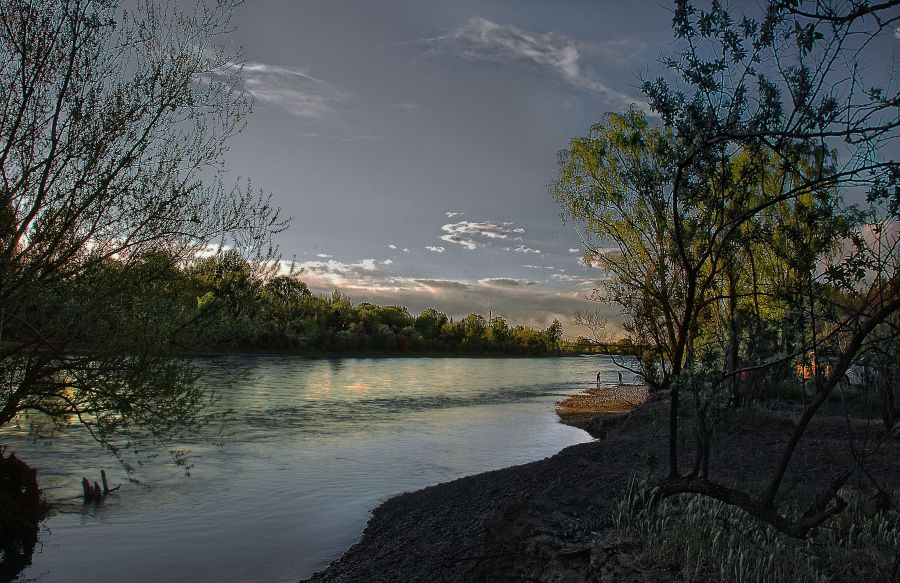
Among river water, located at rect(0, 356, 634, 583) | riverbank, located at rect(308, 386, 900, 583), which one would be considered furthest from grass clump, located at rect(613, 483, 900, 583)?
river water, located at rect(0, 356, 634, 583)

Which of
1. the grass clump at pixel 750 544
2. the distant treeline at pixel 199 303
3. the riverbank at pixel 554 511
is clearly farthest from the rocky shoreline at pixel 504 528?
the distant treeline at pixel 199 303

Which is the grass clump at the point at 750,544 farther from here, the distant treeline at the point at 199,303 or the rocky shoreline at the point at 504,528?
the distant treeline at the point at 199,303

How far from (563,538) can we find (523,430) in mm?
17521

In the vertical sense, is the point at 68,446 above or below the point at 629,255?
below

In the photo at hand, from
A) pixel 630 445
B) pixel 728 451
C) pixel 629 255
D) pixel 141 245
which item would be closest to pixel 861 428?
pixel 728 451

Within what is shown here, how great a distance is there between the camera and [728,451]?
11250mm

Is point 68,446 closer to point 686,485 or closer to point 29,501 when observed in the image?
point 29,501

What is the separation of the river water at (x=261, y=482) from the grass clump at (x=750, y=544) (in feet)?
17.7

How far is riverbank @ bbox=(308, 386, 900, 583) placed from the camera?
17.7 ft

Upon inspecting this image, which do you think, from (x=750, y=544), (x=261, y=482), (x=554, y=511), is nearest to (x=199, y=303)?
(x=261, y=482)

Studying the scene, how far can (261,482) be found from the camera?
49.0ft

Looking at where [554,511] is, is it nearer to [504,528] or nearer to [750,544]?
[504,528]

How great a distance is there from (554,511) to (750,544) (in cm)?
188

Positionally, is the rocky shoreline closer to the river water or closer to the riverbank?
the riverbank
